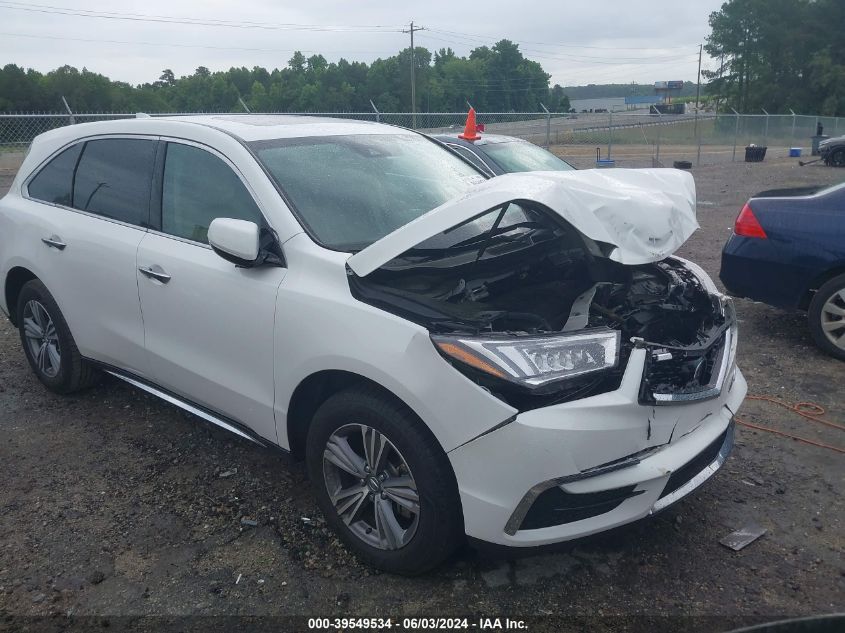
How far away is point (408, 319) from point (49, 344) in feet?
10.3

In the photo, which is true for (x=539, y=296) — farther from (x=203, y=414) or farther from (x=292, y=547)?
(x=203, y=414)

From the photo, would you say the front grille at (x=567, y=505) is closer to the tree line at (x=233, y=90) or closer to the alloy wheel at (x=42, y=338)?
the alloy wheel at (x=42, y=338)

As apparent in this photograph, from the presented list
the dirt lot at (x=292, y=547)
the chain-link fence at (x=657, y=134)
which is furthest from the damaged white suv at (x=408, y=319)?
the chain-link fence at (x=657, y=134)

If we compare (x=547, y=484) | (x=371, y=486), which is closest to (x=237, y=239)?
(x=371, y=486)

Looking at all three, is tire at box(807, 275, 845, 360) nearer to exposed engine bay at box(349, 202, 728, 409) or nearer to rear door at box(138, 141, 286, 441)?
exposed engine bay at box(349, 202, 728, 409)

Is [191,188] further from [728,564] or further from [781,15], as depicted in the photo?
[781,15]

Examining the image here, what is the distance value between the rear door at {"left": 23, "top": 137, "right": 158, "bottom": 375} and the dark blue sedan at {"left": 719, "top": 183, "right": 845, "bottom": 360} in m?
4.30

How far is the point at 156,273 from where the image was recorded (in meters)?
3.71

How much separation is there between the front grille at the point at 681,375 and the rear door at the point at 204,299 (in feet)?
5.10

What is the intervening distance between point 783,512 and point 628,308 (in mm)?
1229

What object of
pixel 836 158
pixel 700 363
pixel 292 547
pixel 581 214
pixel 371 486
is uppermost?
pixel 581 214

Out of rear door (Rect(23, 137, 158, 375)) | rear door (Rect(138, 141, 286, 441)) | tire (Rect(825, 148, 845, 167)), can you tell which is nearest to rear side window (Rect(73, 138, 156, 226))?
rear door (Rect(23, 137, 158, 375))

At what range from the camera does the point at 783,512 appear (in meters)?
3.41

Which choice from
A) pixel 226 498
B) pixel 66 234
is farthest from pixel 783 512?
pixel 66 234
